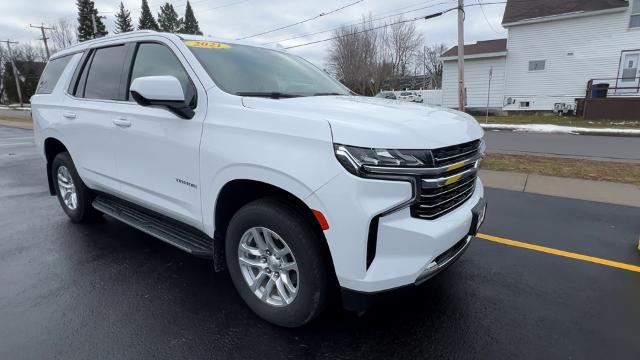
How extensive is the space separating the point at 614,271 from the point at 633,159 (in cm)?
754

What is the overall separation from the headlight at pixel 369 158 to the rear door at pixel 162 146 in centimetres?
117

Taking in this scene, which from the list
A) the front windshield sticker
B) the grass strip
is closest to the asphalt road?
the grass strip

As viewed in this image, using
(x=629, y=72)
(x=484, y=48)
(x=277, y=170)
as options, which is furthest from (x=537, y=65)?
(x=277, y=170)

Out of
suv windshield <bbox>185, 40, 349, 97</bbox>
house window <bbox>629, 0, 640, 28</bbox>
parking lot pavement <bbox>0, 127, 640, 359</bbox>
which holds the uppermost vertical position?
house window <bbox>629, 0, 640, 28</bbox>

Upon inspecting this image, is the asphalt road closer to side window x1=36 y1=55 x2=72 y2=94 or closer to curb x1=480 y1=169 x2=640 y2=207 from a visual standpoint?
curb x1=480 y1=169 x2=640 y2=207

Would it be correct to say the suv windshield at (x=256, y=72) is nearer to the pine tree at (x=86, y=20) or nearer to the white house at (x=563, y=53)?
the white house at (x=563, y=53)

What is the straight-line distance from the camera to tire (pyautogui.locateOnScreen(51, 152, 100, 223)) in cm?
434

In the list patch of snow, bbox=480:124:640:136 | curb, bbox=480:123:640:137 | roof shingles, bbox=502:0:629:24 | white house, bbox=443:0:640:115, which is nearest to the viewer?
curb, bbox=480:123:640:137

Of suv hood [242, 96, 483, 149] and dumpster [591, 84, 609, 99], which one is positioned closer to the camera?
suv hood [242, 96, 483, 149]

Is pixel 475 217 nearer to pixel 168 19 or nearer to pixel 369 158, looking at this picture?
pixel 369 158

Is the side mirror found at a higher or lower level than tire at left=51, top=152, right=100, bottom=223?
higher

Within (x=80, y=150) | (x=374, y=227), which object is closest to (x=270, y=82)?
(x=374, y=227)

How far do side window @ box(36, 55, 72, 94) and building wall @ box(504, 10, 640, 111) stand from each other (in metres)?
24.6

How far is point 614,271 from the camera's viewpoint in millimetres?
3400
